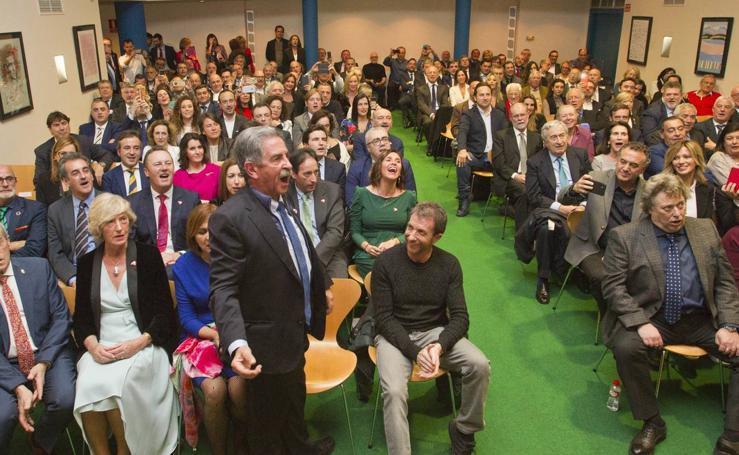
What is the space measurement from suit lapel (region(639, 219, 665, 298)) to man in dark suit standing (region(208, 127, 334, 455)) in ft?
6.60

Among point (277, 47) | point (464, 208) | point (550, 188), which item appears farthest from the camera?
point (277, 47)

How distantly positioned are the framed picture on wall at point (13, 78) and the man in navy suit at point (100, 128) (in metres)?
0.75

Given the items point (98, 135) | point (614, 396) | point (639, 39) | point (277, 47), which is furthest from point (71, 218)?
point (277, 47)

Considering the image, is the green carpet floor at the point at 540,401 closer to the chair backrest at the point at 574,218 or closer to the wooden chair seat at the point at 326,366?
the wooden chair seat at the point at 326,366

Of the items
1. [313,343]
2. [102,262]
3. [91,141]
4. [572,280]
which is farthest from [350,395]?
[91,141]

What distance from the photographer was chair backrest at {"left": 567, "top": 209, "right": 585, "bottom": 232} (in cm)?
483

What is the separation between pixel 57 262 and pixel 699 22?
1040 centimetres

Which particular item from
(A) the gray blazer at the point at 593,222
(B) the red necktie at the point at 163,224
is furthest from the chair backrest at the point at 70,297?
(A) the gray blazer at the point at 593,222

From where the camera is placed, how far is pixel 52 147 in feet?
18.6

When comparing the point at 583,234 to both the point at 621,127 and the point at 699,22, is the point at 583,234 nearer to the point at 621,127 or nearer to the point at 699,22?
the point at 621,127

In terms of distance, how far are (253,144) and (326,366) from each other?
148 cm

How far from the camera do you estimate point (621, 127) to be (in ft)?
17.2

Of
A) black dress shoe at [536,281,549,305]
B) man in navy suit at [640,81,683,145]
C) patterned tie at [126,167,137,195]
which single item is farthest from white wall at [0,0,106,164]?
man in navy suit at [640,81,683,145]

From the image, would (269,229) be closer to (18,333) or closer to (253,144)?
(253,144)
